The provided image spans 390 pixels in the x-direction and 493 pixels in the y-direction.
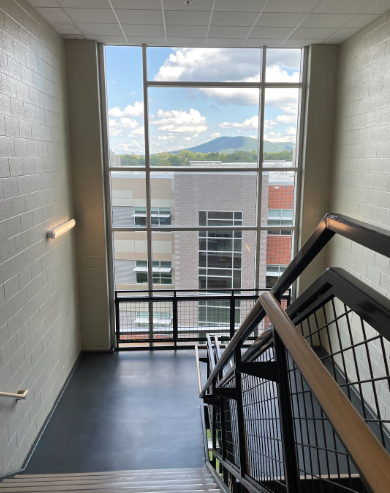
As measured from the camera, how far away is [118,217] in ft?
19.6

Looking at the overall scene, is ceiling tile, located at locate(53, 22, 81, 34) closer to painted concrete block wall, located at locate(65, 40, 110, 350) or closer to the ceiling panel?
painted concrete block wall, located at locate(65, 40, 110, 350)

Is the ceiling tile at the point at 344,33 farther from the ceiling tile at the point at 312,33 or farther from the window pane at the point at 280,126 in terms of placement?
the window pane at the point at 280,126

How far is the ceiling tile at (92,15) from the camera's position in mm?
4215

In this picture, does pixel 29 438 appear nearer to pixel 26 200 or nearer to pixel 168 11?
pixel 26 200

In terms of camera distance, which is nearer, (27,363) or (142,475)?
(142,475)

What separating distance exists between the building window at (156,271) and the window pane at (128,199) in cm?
61

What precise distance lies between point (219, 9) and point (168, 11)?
542 millimetres

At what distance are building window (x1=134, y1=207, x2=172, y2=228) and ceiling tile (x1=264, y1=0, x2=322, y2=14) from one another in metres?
2.91

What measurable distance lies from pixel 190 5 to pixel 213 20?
1.58ft

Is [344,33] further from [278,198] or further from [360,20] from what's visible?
[278,198]

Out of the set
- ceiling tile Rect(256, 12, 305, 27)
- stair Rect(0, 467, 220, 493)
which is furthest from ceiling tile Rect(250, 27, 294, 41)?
stair Rect(0, 467, 220, 493)

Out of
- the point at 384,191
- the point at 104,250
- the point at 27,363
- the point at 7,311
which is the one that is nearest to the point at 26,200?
the point at 7,311

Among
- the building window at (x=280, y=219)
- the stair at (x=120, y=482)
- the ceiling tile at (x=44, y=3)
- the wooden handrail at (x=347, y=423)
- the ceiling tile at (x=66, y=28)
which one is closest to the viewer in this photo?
the wooden handrail at (x=347, y=423)

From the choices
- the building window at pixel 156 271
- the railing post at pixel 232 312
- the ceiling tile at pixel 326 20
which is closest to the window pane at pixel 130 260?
the building window at pixel 156 271
